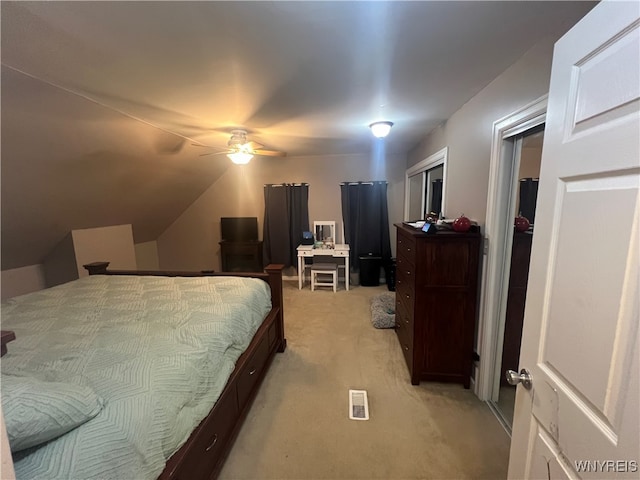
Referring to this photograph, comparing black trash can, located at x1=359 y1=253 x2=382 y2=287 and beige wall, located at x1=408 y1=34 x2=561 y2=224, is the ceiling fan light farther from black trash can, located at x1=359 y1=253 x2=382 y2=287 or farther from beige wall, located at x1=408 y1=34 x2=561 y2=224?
black trash can, located at x1=359 y1=253 x2=382 y2=287

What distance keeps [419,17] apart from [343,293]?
362 cm

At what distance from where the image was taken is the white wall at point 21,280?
3.24 m

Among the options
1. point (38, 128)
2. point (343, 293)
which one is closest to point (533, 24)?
point (38, 128)

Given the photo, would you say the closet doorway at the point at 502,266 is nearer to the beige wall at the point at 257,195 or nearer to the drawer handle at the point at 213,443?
the drawer handle at the point at 213,443

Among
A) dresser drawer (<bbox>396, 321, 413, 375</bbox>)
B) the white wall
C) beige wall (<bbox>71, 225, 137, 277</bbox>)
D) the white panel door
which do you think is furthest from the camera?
beige wall (<bbox>71, 225, 137, 277</bbox>)

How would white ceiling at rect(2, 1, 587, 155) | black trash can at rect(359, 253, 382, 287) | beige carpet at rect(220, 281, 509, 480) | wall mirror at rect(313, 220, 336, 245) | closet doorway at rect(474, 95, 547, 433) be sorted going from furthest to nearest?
1. wall mirror at rect(313, 220, 336, 245)
2. black trash can at rect(359, 253, 382, 287)
3. closet doorway at rect(474, 95, 547, 433)
4. beige carpet at rect(220, 281, 509, 480)
5. white ceiling at rect(2, 1, 587, 155)

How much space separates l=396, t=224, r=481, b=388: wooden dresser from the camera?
1984mm

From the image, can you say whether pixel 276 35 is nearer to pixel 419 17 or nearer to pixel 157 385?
pixel 419 17

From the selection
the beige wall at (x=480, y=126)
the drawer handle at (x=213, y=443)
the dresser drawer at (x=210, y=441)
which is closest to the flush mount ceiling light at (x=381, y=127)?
the beige wall at (x=480, y=126)

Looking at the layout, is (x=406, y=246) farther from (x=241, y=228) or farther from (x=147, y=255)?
(x=147, y=255)

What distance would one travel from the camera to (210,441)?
1.39 meters

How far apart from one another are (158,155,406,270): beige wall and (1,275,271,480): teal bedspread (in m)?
2.73

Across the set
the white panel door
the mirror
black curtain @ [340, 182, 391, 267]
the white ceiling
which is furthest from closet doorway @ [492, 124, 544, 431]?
the mirror

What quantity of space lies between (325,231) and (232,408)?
3459mm
